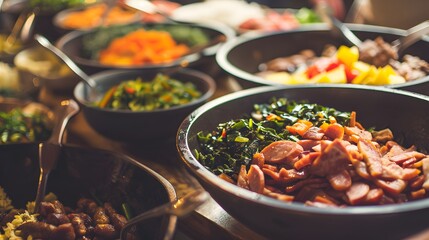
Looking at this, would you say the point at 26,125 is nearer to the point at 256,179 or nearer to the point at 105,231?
the point at 105,231

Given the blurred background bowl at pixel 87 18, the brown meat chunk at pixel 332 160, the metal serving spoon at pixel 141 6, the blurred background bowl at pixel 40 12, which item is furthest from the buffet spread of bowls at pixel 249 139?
the blurred background bowl at pixel 40 12

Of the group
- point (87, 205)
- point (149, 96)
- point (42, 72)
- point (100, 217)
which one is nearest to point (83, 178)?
point (87, 205)

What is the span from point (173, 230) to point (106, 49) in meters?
2.07

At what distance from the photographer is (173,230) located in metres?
1.13

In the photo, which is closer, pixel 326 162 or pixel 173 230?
pixel 173 230

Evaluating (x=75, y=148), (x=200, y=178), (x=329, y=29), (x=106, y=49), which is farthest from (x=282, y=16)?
(x=200, y=178)

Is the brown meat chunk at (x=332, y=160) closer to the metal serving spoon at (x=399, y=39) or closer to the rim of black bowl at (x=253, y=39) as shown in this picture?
the rim of black bowl at (x=253, y=39)

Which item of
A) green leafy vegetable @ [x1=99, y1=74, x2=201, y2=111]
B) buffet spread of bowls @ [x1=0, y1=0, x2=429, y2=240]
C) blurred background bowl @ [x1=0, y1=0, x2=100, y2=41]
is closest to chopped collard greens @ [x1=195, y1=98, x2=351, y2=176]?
buffet spread of bowls @ [x1=0, y1=0, x2=429, y2=240]

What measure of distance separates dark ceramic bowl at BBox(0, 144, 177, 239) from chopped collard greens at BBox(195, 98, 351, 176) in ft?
0.65

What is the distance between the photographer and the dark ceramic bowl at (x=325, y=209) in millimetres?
1071

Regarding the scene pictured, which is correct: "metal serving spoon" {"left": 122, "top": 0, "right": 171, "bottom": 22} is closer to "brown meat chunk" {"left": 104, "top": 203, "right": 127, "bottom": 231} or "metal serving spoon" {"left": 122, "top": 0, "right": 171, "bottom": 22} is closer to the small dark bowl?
the small dark bowl

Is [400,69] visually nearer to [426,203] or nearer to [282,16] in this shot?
[426,203]

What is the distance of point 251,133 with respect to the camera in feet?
5.05

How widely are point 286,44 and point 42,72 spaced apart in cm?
146
